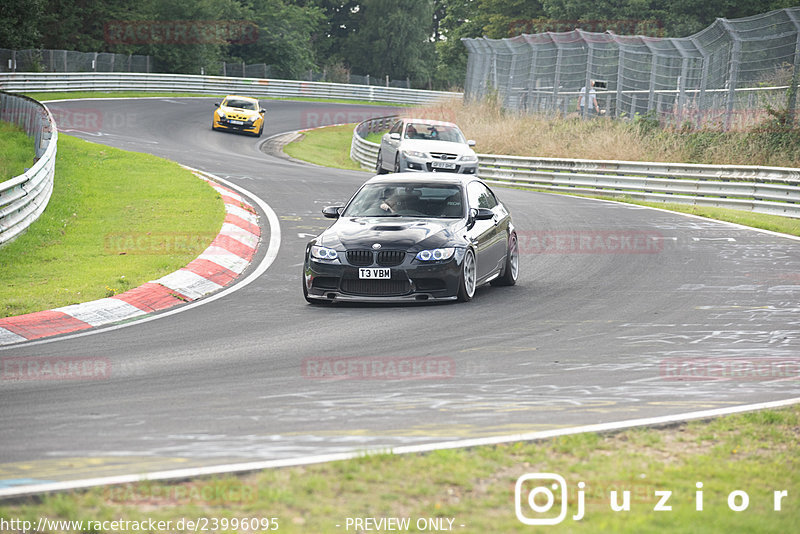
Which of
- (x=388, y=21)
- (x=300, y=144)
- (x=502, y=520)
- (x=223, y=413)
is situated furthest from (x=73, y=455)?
(x=388, y=21)

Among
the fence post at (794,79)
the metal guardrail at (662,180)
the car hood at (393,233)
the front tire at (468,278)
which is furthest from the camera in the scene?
the fence post at (794,79)

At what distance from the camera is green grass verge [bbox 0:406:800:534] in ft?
14.9

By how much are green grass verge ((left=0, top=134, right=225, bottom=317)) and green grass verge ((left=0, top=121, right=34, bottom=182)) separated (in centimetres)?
85

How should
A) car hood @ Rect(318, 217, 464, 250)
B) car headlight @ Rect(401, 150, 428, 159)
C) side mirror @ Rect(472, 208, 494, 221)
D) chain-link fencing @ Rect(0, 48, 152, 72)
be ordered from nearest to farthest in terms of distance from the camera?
car hood @ Rect(318, 217, 464, 250)
side mirror @ Rect(472, 208, 494, 221)
car headlight @ Rect(401, 150, 428, 159)
chain-link fencing @ Rect(0, 48, 152, 72)

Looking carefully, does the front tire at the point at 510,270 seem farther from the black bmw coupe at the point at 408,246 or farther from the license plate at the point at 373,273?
the license plate at the point at 373,273

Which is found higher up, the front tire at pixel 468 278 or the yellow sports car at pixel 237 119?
the front tire at pixel 468 278

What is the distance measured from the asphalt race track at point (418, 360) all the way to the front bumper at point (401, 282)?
0.17 metres

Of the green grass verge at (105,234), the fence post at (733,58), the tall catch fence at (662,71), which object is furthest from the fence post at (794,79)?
the green grass verge at (105,234)

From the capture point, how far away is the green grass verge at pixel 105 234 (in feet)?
40.2

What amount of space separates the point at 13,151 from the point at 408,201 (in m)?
15.7

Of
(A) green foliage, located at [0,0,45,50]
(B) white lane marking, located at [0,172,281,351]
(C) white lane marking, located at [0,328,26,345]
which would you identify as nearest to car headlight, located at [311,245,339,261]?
(B) white lane marking, located at [0,172,281,351]

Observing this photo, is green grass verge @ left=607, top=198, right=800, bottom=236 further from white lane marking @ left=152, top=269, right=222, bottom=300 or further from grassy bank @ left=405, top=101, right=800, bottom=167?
white lane marking @ left=152, top=269, right=222, bottom=300

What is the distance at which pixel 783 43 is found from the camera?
2339 centimetres

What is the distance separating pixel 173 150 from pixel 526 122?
1164 cm
